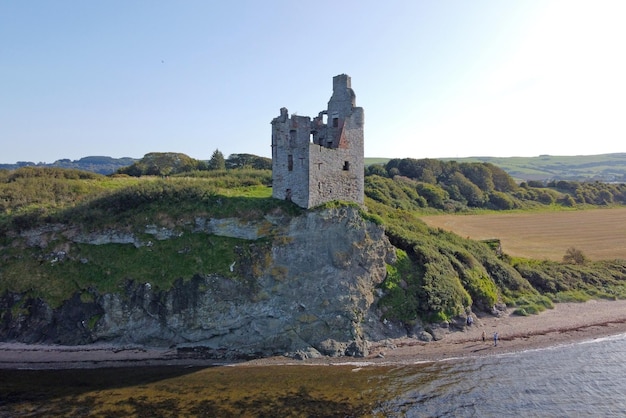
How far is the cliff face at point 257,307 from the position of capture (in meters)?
25.6

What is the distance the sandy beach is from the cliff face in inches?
31.1

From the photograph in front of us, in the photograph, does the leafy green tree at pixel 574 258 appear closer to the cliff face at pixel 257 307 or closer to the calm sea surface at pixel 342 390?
the calm sea surface at pixel 342 390

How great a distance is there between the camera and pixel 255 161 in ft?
198

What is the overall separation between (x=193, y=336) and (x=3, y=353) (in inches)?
441

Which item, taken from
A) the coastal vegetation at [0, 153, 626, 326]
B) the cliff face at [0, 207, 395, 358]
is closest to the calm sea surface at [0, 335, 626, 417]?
the cliff face at [0, 207, 395, 358]

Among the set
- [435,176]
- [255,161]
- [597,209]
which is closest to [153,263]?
[255,161]

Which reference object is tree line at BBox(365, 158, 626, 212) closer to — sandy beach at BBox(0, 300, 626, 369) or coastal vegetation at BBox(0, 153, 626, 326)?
coastal vegetation at BBox(0, 153, 626, 326)

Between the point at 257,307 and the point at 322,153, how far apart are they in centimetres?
1064

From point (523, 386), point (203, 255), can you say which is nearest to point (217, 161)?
point (203, 255)

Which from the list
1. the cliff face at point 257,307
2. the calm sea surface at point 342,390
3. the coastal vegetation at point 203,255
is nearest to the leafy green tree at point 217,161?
the coastal vegetation at point 203,255

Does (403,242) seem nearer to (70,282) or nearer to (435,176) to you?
(70,282)

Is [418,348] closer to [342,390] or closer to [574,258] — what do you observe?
[342,390]

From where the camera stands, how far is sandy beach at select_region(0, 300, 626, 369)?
2420 centimetres

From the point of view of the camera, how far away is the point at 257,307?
26.0 metres
